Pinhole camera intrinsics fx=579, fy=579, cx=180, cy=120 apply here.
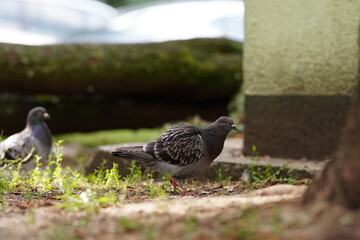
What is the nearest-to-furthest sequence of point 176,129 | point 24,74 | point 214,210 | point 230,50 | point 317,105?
point 214,210 < point 176,129 < point 317,105 < point 24,74 < point 230,50

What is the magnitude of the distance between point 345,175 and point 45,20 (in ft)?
26.7

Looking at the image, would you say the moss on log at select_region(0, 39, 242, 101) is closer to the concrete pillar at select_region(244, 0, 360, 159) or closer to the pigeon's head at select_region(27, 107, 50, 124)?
the pigeon's head at select_region(27, 107, 50, 124)

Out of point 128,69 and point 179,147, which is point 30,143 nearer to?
point 179,147

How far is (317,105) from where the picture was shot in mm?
6148

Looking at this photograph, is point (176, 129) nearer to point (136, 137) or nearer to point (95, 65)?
point (95, 65)

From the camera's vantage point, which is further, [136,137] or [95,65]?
[136,137]

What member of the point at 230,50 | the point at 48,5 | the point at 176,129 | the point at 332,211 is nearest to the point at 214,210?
the point at 332,211

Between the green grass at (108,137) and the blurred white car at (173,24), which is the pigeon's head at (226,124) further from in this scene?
the green grass at (108,137)

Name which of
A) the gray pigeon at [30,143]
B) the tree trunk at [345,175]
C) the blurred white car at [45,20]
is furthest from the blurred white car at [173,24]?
the tree trunk at [345,175]

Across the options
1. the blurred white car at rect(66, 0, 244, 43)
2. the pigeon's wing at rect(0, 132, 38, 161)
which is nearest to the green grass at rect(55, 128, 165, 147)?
the blurred white car at rect(66, 0, 244, 43)

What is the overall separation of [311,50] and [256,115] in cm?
93

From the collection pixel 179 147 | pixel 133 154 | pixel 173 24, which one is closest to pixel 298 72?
pixel 179 147

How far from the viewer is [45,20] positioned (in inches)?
398

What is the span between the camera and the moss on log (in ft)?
27.9
